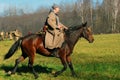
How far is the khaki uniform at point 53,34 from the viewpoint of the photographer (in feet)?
45.9

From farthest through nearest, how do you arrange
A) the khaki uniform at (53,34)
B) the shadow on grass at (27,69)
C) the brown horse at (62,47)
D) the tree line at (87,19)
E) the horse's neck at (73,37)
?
the tree line at (87,19) → the shadow on grass at (27,69) → the horse's neck at (73,37) → the brown horse at (62,47) → the khaki uniform at (53,34)

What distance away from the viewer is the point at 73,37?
14578mm

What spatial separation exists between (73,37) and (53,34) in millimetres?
934

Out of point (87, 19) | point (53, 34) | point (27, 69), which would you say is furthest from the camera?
point (87, 19)

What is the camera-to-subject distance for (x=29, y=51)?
14.3 metres

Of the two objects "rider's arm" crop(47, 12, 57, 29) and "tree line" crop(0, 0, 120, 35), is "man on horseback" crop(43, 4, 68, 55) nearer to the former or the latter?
"rider's arm" crop(47, 12, 57, 29)

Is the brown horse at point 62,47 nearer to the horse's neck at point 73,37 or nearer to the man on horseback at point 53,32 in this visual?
the horse's neck at point 73,37

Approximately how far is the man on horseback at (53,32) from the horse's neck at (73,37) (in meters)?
0.39

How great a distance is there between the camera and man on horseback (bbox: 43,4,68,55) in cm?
1398

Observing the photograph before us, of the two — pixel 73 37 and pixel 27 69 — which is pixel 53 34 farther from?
pixel 27 69

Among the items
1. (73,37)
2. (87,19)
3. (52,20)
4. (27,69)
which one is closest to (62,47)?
(73,37)

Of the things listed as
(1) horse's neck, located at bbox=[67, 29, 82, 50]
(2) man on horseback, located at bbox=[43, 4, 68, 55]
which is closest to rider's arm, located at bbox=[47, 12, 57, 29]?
(2) man on horseback, located at bbox=[43, 4, 68, 55]

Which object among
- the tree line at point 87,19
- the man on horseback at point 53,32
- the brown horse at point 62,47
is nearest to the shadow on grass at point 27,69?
the brown horse at point 62,47

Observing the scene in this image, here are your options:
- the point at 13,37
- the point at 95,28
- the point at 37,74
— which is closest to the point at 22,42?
the point at 37,74
